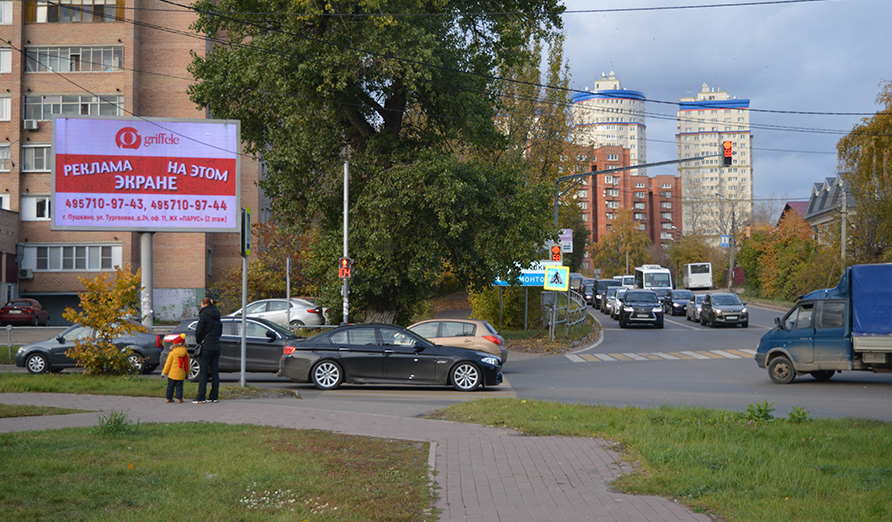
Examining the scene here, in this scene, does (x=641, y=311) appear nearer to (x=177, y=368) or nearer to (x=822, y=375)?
(x=822, y=375)

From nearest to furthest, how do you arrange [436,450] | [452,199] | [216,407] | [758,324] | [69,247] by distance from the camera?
[436,450], [216,407], [452,199], [758,324], [69,247]

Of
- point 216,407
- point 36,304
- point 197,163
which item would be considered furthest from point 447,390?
point 36,304

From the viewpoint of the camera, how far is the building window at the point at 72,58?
4691cm

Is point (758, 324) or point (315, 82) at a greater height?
point (315, 82)

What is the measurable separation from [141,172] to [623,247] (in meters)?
88.9

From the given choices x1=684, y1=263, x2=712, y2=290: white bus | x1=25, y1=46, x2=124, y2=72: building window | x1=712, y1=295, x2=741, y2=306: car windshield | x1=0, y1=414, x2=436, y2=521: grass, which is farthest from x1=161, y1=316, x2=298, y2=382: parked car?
x1=684, y1=263, x2=712, y2=290: white bus

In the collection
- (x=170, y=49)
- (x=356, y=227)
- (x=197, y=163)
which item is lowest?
(x=356, y=227)

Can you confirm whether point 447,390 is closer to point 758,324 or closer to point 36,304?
point 758,324

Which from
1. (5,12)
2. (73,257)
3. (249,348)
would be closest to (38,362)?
(249,348)

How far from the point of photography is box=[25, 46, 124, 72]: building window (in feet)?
154

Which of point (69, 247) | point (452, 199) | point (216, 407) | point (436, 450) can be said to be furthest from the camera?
point (69, 247)

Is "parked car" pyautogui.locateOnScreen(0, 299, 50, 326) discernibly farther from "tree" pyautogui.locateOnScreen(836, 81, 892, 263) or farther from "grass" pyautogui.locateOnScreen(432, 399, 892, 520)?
"tree" pyautogui.locateOnScreen(836, 81, 892, 263)

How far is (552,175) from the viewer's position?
134 ft

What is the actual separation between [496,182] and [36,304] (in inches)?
1115
